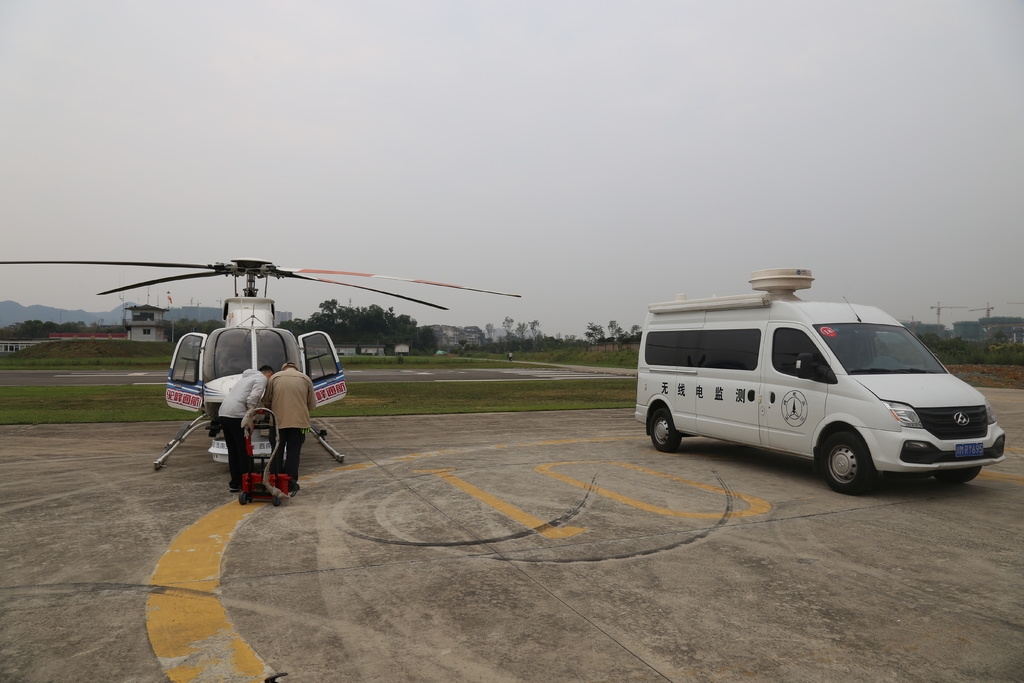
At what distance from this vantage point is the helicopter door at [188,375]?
9914mm

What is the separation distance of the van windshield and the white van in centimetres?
2

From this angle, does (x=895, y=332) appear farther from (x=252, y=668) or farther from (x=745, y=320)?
(x=252, y=668)

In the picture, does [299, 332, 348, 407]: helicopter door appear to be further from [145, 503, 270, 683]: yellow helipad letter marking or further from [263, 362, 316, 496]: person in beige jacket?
[145, 503, 270, 683]: yellow helipad letter marking

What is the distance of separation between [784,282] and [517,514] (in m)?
5.37

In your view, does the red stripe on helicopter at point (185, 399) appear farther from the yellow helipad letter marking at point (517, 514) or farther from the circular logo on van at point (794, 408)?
the circular logo on van at point (794, 408)

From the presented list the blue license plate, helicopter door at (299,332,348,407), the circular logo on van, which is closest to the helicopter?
helicopter door at (299,332,348,407)

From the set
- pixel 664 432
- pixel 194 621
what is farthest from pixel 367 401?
pixel 194 621

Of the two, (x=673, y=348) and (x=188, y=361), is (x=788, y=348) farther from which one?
(x=188, y=361)

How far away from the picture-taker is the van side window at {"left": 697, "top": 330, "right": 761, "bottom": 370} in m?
9.38

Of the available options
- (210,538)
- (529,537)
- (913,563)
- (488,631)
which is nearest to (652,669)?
(488,631)

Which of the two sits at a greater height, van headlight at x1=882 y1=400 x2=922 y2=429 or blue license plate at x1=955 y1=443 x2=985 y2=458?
van headlight at x1=882 y1=400 x2=922 y2=429

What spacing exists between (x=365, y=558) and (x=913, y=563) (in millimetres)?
4455

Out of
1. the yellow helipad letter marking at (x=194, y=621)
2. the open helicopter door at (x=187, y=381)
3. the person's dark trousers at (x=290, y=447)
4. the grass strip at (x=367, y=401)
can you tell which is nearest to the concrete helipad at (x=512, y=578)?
the yellow helipad letter marking at (x=194, y=621)

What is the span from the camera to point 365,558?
17.7 ft
